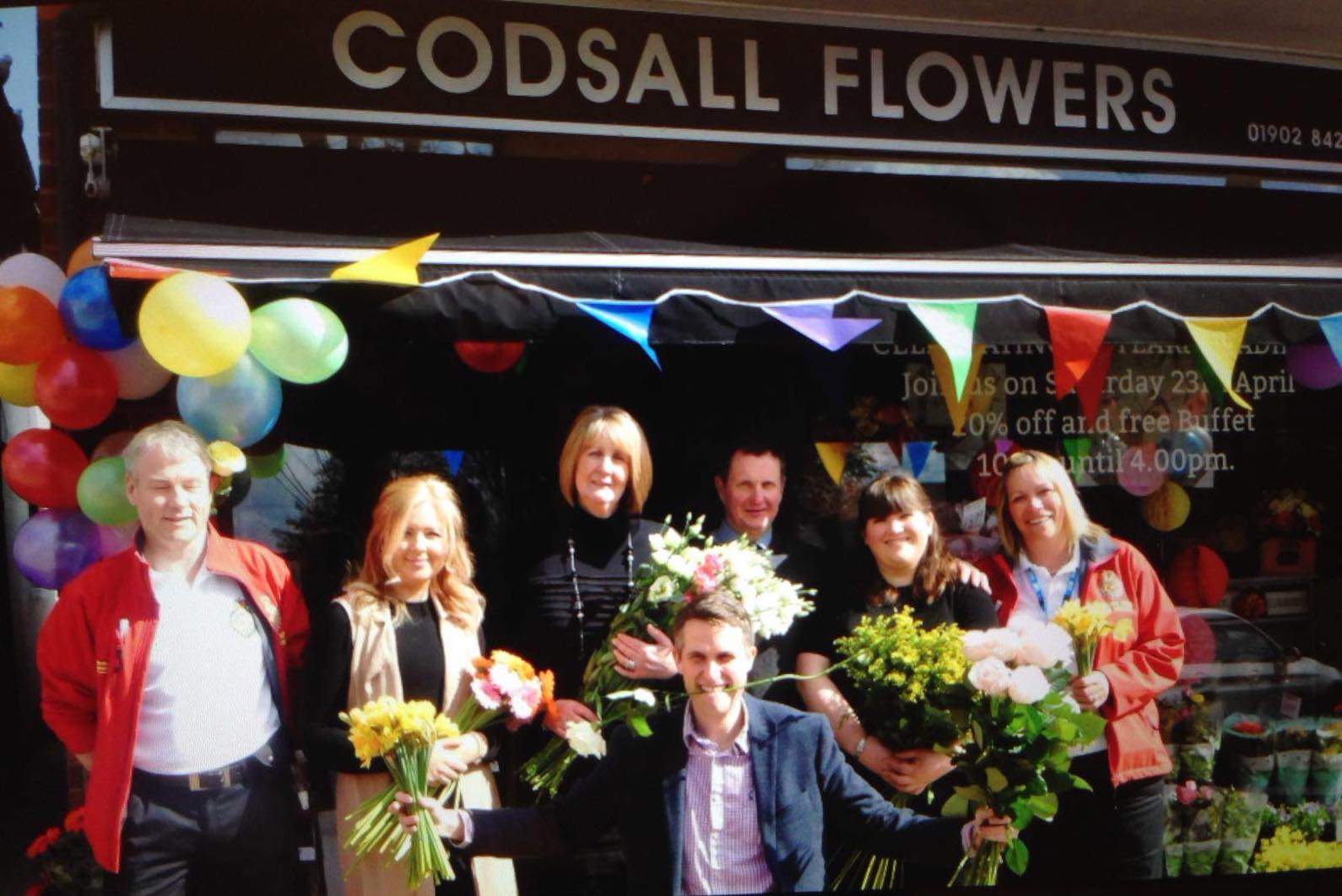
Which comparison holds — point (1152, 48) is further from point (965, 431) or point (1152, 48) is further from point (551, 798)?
point (551, 798)

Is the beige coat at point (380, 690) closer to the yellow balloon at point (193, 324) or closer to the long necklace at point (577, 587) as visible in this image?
the long necklace at point (577, 587)

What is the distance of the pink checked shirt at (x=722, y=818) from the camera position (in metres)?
4.69

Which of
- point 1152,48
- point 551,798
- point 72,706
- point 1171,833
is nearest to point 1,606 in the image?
point 72,706

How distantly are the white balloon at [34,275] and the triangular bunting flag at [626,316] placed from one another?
65.3 inches

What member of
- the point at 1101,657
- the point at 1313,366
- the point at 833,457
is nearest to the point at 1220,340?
the point at 1313,366

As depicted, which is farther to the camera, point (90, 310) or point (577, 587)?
point (577, 587)

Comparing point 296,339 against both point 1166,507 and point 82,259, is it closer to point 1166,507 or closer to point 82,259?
point 82,259

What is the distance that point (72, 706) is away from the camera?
4531 mm

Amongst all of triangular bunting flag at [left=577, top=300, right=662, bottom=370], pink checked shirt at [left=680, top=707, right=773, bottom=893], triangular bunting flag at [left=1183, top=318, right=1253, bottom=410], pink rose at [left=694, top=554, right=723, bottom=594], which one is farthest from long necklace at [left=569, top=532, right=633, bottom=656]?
triangular bunting flag at [left=1183, top=318, right=1253, bottom=410]

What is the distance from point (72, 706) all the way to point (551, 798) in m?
1.55

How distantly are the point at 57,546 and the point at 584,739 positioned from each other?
1.78m

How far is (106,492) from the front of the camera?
449 centimetres

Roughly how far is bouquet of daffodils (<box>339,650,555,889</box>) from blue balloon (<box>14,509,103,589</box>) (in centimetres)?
97

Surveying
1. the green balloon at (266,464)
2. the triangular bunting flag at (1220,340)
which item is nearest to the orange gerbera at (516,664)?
the green balloon at (266,464)
